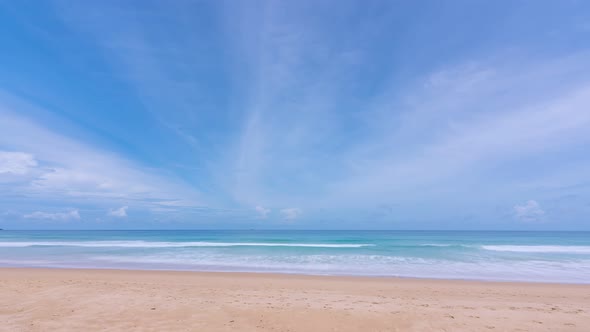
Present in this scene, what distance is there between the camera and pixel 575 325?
6031 mm

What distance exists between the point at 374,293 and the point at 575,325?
4550 mm

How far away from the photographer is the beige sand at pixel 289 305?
5.79 metres

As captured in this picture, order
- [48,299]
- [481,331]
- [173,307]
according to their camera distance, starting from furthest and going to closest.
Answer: [48,299], [173,307], [481,331]

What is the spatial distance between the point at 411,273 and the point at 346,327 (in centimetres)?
901

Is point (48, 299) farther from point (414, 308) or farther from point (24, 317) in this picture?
point (414, 308)

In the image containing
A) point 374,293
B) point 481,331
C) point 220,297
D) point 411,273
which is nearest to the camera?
point 481,331

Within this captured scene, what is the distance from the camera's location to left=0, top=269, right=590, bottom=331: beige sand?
579cm

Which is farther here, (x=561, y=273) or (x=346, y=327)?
(x=561, y=273)

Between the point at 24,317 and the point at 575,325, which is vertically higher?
the point at 24,317

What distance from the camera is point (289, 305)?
7.15 m

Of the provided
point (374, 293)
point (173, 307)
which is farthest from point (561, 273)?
point (173, 307)

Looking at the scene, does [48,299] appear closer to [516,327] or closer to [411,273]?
[516,327]

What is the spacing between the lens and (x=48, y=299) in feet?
24.6

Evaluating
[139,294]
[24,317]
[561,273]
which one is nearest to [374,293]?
[139,294]
